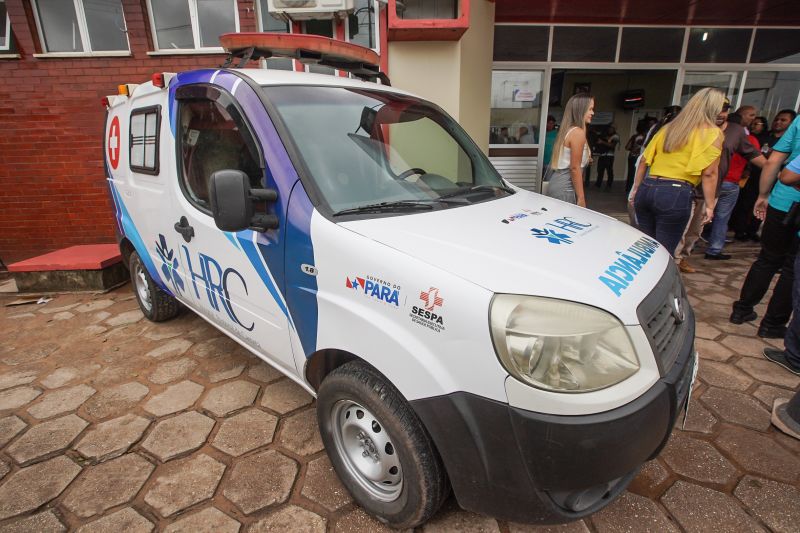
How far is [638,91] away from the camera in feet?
37.9

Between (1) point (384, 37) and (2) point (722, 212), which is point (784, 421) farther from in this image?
(1) point (384, 37)

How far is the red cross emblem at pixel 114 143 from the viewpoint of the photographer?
11.0 feet

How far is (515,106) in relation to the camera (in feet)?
23.5

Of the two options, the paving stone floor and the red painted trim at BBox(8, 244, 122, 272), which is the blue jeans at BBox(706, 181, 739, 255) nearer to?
the paving stone floor

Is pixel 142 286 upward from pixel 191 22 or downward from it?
downward

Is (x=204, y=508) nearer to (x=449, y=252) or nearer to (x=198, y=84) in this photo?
(x=449, y=252)

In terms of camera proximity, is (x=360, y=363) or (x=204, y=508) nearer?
(x=360, y=363)

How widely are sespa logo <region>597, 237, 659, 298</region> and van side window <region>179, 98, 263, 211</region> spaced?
5.29 ft

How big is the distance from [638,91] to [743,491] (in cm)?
1253

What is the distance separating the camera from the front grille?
140cm

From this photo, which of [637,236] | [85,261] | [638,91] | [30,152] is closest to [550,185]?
[637,236]

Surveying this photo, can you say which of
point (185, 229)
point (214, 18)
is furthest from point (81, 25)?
point (185, 229)

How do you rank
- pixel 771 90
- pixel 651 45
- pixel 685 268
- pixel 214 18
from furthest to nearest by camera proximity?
pixel 771 90
pixel 651 45
pixel 214 18
pixel 685 268

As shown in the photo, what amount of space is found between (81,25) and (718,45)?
10025mm
